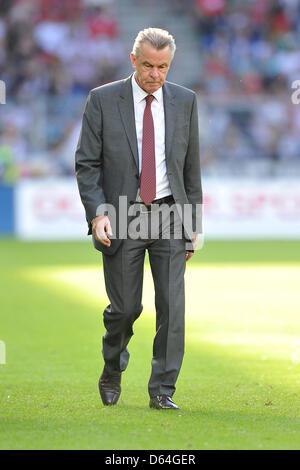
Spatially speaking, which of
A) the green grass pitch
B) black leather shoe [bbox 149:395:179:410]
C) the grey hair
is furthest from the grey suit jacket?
the green grass pitch

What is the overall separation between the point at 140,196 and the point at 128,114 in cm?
48

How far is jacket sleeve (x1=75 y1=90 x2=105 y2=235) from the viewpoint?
5.62 metres

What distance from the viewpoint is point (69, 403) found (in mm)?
5809

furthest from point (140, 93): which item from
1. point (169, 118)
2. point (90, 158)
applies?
point (90, 158)

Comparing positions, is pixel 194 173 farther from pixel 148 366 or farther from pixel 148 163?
pixel 148 366

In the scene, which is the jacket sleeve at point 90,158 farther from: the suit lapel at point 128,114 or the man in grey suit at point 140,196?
the suit lapel at point 128,114

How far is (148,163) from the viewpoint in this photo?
5.61m

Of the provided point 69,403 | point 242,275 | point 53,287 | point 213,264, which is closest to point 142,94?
point 69,403

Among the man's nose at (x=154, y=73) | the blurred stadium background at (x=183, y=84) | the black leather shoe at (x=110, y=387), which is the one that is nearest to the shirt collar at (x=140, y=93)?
the man's nose at (x=154, y=73)

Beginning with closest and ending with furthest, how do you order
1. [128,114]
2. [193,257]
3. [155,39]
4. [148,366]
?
[155,39] < [128,114] < [148,366] < [193,257]

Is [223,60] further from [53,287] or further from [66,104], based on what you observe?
[53,287]

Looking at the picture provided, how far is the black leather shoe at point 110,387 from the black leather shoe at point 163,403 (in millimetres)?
289

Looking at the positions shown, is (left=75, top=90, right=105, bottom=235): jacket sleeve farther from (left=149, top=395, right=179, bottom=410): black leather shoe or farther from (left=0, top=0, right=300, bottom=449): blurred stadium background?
(left=0, top=0, right=300, bottom=449): blurred stadium background
